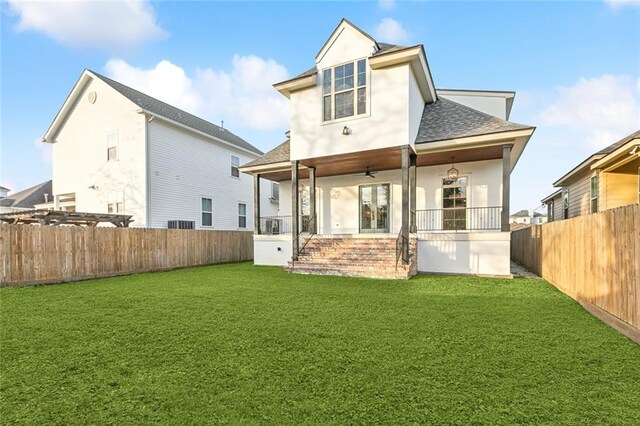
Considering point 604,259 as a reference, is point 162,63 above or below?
above

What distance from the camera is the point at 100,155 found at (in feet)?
49.7

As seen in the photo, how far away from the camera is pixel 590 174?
478 inches

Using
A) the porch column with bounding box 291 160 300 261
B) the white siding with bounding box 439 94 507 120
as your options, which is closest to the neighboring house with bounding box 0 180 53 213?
the porch column with bounding box 291 160 300 261

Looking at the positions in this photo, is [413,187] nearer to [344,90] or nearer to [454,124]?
[454,124]

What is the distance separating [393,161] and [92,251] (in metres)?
10.5

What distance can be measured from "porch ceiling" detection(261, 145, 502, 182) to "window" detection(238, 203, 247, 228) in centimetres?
746

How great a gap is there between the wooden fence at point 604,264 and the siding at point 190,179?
600 inches

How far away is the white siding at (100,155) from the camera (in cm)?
1412

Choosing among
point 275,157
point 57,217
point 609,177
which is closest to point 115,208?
point 57,217

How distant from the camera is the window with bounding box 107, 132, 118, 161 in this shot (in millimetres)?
14656

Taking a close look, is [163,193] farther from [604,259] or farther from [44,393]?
[604,259]

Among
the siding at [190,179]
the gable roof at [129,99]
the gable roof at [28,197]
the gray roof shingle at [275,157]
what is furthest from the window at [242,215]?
the gable roof at [28,197]

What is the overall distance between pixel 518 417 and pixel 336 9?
13790mm

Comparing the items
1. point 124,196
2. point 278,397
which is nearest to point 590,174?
point 278,397
